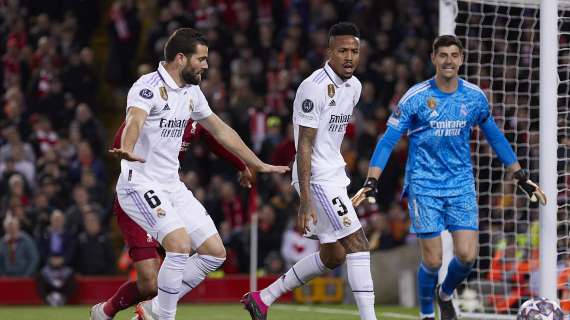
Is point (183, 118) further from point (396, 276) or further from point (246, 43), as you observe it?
point (246, 43)

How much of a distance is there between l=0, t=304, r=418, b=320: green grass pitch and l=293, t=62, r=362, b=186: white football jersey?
365 cm

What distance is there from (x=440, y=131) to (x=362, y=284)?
1713mm

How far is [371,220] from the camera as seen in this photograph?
57.2ft

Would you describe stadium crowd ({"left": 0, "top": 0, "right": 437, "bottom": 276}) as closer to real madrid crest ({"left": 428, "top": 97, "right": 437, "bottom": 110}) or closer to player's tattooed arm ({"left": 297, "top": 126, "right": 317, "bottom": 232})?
real madrid crest ({"left": 428, "top": 97, "right": 437, "bottom": 110})

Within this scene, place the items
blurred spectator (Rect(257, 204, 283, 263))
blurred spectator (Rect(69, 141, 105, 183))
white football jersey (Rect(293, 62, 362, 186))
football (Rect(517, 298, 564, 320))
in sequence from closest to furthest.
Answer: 1. football (Rect(517, 298, 564, 320))
2. white football jersey (Rect(293, 62, 362, 186))
3. blurred spectator (Rect(257, 204, 283, 263))
4. blurred spectator (Rect(69, 141, 105, 183))

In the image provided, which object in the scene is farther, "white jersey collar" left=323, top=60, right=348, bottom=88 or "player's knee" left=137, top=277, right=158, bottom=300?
"white jersey collar" left=323, top=60, right=348, bottom=88

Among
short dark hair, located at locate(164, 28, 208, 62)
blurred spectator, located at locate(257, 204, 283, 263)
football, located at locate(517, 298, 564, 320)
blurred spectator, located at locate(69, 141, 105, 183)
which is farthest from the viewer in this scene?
blurred spectator, located at locate(69, 141, 105, 183)

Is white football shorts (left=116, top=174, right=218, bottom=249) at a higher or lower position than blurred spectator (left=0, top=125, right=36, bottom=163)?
higher

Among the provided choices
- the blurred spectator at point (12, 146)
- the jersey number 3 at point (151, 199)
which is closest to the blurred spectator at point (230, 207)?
the blurred spectator at point (12, 146)

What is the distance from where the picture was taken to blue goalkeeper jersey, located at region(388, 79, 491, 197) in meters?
10.3

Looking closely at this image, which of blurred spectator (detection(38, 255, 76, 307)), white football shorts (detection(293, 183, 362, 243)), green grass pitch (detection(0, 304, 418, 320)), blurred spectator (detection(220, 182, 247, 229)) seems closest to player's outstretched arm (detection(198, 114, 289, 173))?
white football shorts (detection(293, 183, 362, 243))

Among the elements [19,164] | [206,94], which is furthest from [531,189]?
[19,164]

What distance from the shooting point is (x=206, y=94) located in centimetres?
1931

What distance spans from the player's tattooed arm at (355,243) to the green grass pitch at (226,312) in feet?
12.0
